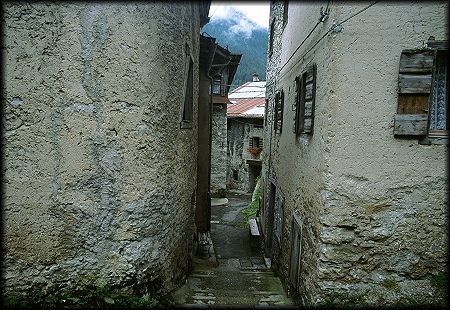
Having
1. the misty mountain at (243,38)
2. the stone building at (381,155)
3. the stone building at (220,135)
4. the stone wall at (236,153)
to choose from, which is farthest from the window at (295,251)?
the misty mountain at (243,38)

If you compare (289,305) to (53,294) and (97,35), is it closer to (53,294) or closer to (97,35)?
(53,294)

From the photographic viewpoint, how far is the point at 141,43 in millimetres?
4207

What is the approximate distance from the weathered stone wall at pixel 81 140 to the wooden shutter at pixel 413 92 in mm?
2873

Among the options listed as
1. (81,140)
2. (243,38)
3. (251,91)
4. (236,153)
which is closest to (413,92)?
(81,140)

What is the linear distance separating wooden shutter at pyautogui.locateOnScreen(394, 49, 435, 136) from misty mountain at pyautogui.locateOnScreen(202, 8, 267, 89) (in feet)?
210

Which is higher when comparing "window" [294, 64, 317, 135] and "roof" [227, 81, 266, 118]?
"roof" [227, 81, 266, 118]

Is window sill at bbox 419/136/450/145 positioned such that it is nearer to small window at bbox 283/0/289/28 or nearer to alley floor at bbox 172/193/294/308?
alley floor at bbox 172/193/294/308

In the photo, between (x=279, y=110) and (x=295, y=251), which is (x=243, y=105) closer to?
(x=279, y=110)

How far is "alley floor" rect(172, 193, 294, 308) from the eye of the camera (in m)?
5.57

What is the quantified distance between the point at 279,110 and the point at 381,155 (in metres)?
5.27

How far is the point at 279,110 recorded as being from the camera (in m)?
9.38

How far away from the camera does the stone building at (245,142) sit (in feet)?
75.4

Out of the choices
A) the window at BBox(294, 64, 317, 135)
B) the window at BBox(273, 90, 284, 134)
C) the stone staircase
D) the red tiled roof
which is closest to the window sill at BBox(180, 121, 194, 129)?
the window at BBox(294, 64, 317, 135)

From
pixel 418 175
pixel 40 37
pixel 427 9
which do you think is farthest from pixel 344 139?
pixel 40 37
